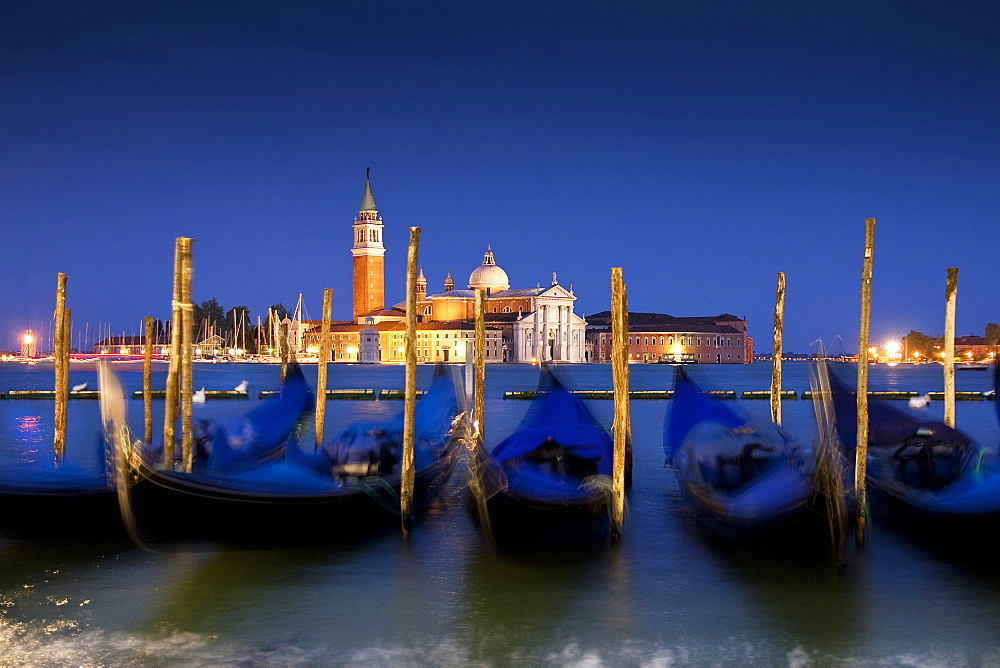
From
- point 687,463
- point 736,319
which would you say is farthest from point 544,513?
point 736,319

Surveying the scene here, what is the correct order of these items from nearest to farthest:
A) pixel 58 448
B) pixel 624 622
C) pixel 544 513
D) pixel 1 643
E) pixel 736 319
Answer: pixel 1 643 < pixel 624 622 < pixel 544 513 < pixel 58 448 < pixel 736 319

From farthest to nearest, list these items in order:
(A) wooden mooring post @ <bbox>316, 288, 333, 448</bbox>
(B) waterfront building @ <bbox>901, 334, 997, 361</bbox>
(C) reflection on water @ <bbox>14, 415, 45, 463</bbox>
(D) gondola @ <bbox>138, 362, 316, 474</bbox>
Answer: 1. (B) waterfront building @ <bbox>901, 334, 997, 361</bbox>
2. (C) reflection on water @ <bbox>14, 415, 45, 463</bbox>
3. (A) wooden mooring post @ <bbox>316, 288, 333, 448</bbox>
4. (D) gondola @ <bbox>138, 362, 316, 474</bbox>

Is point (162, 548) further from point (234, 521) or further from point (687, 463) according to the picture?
point (687, 463)

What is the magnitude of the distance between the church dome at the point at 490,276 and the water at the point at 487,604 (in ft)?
232

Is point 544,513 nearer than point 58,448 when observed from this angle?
Yes

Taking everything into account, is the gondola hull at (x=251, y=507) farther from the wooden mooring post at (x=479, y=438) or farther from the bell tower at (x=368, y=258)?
the bell tower at (x=368, y=258)

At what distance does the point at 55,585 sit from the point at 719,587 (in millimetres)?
3976

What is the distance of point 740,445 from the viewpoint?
28.5 ft

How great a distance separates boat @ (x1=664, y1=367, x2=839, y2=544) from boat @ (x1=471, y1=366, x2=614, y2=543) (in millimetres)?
717

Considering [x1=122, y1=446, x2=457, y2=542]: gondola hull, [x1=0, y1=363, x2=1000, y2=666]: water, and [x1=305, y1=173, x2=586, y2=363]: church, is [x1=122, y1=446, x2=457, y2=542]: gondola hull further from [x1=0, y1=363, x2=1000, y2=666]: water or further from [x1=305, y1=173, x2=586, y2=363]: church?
[x1=305, y1=173, x2=586, y2=363]: church

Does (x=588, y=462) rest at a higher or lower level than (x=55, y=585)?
higher

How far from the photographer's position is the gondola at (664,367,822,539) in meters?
7.16

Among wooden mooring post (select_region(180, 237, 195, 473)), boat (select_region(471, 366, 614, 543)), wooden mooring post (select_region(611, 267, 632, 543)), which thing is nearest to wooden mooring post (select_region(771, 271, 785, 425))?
boat (select_region(471, 366, 614, 543))

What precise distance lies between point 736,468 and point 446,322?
208 ft
